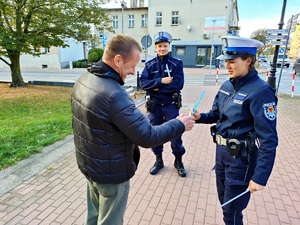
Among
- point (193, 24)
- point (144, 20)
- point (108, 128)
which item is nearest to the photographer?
point (108, 128)

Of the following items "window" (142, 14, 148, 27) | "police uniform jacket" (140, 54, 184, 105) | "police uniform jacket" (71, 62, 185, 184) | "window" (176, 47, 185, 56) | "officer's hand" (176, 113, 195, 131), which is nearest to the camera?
"police uniform jacket" (71, 62, 185, 184)

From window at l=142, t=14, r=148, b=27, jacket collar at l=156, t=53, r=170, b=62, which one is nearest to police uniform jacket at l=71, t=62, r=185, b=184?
jacket collar at l=156, t=53, r=170, b=62

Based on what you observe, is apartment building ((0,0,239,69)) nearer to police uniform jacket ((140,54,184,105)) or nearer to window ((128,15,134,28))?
window ((128,15,134,28))

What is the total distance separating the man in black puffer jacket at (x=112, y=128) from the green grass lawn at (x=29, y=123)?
269 cm

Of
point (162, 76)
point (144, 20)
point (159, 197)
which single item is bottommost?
point (159, 197)

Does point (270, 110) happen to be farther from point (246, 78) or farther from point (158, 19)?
point (158, 19)

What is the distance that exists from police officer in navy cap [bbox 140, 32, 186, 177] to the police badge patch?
160 centimetres

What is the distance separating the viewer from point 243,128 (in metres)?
1.79

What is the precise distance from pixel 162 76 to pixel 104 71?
6.19 feet

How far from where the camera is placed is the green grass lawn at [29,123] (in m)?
4.07

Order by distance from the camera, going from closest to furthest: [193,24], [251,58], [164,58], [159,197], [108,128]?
[108,128] < [251,58] < [159,197] < [164,58] < [193,24]

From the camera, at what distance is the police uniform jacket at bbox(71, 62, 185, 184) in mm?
1403

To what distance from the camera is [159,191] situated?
9.98 feet

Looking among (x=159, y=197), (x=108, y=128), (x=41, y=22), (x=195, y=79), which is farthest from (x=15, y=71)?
(x=195, y=79)
